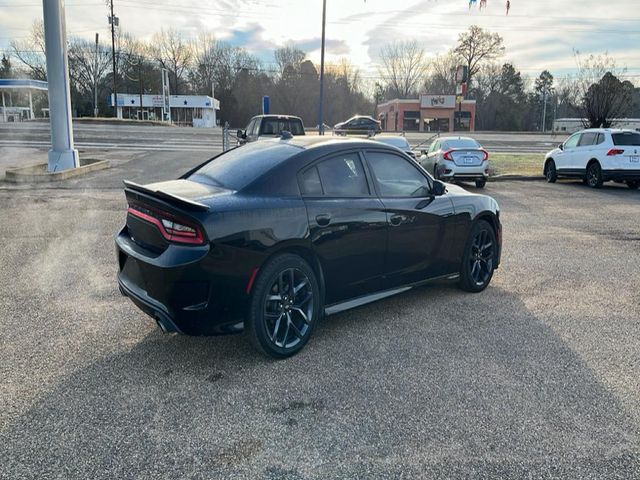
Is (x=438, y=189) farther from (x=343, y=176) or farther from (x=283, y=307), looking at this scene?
(x=283, y=307)

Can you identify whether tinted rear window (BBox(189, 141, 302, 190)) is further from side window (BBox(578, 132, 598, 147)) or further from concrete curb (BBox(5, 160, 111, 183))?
side window (BBox(578, 132, 598, 147))

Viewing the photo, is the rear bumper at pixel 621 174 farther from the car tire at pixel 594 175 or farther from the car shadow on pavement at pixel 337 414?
the car shadow on pavement at pixel 337 414

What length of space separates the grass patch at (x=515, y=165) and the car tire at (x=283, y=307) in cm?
1537

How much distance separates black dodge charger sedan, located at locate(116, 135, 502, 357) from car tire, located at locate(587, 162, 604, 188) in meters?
11.9

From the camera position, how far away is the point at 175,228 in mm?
3541

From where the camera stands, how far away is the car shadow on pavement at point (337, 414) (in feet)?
8.80

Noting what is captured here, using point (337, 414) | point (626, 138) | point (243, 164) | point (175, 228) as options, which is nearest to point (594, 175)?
point (626, 138)

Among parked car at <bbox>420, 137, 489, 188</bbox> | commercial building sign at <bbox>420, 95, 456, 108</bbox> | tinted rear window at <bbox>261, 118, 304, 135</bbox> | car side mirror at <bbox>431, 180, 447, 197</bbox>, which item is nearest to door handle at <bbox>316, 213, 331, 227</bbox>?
car side mirror at <bbox>431, 180, 447, 197</bbox>

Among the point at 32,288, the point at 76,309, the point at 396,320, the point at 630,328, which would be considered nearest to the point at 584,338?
the point at 630,328

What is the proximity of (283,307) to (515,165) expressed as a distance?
63.0 feet

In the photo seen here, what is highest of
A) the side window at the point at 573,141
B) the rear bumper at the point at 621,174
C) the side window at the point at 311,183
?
the side window at the point at 573,141

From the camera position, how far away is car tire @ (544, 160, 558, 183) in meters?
16.6

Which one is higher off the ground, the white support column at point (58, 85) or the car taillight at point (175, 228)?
the white support column at point (58, 85)

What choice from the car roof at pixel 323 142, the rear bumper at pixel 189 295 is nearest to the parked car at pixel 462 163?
the car roof at pixel 323 142
